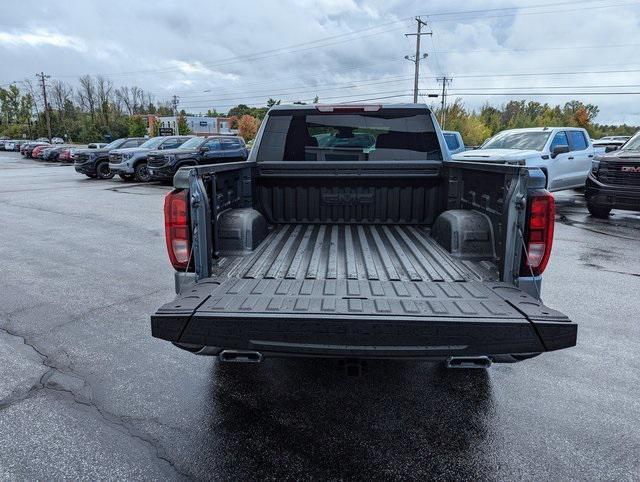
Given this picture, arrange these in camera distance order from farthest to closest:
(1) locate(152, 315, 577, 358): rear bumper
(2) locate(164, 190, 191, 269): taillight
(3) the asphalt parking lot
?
(2) locate(164, 190, 191, 269): taillight < (3) the asphalt parking lot < (1) locate(152, 315, 577, 358): rear bumper

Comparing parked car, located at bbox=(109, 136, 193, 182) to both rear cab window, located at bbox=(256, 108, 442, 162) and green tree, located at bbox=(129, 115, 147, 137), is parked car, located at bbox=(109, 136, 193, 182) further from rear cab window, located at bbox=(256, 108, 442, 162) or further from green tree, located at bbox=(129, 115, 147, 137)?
green tree, located at bbox=(129, 115, 147, 137)

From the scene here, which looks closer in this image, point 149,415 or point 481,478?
point 481,478

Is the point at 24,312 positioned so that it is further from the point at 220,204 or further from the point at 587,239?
the point at 587,239

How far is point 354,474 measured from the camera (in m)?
2.47

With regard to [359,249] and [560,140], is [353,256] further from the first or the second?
[560,140]

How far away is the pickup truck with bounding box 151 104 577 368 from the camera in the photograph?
2279mm

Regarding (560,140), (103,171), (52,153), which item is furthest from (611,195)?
(52,153)

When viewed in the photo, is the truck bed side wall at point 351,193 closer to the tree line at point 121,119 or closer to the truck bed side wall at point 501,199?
the truck bed side wall at point 501,199

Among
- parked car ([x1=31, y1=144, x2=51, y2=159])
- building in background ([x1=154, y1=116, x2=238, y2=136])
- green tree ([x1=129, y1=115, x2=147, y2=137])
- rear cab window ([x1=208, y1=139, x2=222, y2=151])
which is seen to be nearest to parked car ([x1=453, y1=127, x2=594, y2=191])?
rear cab window ([x1=208, y1=139, x2=222, y2=151])

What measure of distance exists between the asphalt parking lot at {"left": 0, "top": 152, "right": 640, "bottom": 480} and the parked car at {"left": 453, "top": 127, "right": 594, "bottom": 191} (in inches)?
267

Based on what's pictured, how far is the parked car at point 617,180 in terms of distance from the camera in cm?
955

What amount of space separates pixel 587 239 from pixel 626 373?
582cm

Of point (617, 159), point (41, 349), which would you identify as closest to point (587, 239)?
point (617, 159)

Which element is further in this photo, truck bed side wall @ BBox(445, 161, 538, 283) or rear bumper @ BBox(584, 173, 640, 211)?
rear bumper @ BBox(584, 173, 640, 211)
